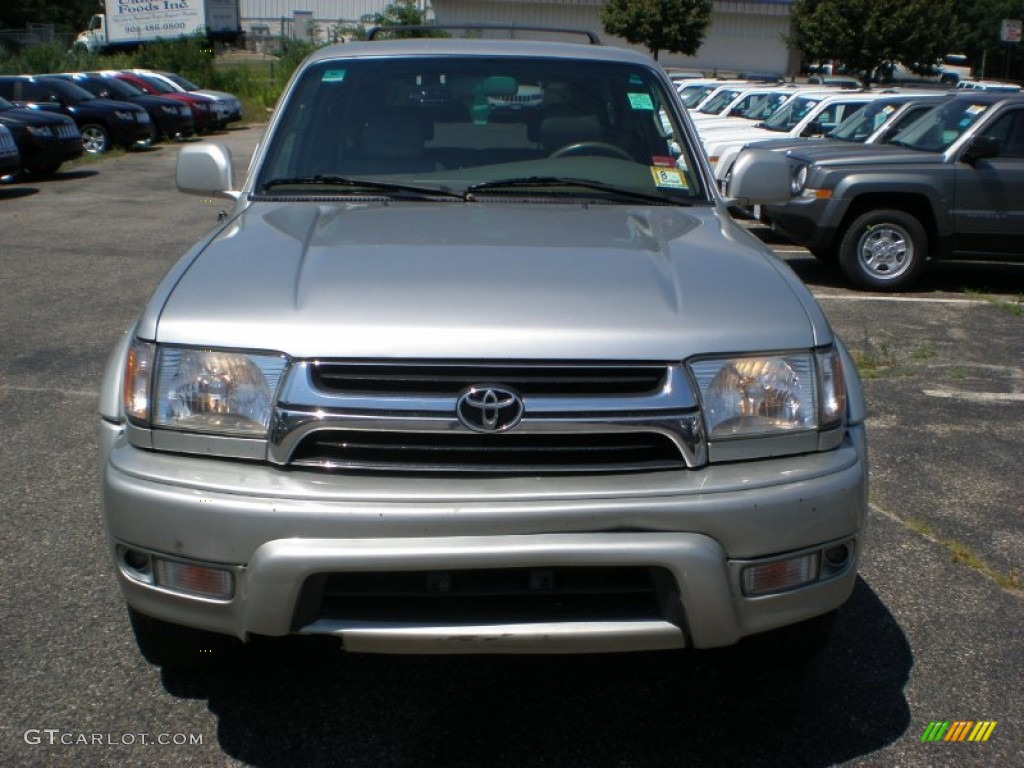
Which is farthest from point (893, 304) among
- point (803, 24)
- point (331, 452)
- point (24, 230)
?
point (803, 24)

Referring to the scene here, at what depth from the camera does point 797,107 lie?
16.4m

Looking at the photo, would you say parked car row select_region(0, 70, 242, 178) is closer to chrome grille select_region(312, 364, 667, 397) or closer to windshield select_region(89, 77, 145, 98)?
windshield select_region(89, 77, 145, 98)

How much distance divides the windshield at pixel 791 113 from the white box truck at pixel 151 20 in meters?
36.0

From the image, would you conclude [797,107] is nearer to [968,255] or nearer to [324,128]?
[968,255]

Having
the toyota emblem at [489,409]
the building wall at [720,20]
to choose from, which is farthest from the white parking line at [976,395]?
the building wall at [720,20]

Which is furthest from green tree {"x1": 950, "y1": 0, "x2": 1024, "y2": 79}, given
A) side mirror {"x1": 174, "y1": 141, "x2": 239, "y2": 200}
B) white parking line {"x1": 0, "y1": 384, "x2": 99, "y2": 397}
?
side mirror {"x1": 174, "y1": 141, "x2": 239, "y2": 200}

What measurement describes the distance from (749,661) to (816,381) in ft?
3.18

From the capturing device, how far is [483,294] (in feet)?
9.50

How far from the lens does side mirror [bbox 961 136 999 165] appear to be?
987 centimetres

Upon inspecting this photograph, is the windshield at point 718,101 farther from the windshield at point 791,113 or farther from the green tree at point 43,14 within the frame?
the green tree at point 43,14

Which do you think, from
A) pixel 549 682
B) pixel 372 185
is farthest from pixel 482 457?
pixel 372 185

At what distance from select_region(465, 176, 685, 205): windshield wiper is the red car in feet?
84.9

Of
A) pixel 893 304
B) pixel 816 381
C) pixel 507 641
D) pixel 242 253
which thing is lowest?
pixel 893 304

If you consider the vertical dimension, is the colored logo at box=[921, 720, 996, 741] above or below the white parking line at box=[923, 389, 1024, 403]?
above
